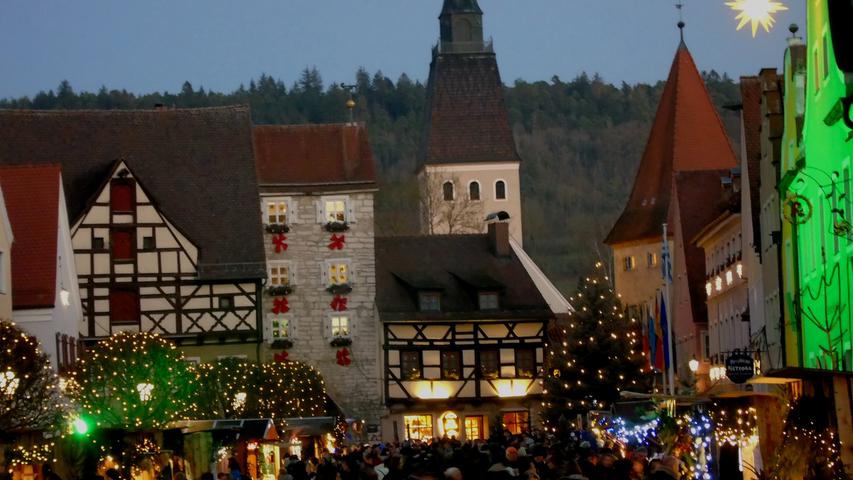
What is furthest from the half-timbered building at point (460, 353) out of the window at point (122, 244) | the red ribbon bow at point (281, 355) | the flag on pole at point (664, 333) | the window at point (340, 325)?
the flag on pole at point (664, 333)

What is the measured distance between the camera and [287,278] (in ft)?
231

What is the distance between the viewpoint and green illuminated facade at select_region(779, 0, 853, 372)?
2503 centimetres

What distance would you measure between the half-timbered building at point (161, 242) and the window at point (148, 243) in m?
0.05

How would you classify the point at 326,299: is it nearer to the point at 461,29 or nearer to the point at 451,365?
the point at 451,365

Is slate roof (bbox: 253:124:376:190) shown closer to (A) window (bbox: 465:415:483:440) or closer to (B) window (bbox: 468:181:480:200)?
(A) window (bbox: 465:415:483:440)

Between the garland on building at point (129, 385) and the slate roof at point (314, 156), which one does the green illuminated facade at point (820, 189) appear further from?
the slate roof at point (314, 156)

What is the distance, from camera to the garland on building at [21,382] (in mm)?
29266

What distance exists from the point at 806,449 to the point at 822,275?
11844mm

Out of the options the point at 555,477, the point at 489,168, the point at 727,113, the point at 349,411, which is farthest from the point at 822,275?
the point at 727,113

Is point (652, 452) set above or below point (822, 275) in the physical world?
below

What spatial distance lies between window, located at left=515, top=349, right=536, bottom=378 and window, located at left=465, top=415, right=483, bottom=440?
2.26m

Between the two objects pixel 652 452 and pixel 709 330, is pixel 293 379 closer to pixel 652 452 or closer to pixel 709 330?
pixel 709 330

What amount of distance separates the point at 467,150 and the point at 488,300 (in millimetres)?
39677

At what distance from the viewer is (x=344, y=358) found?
70.8 metres
